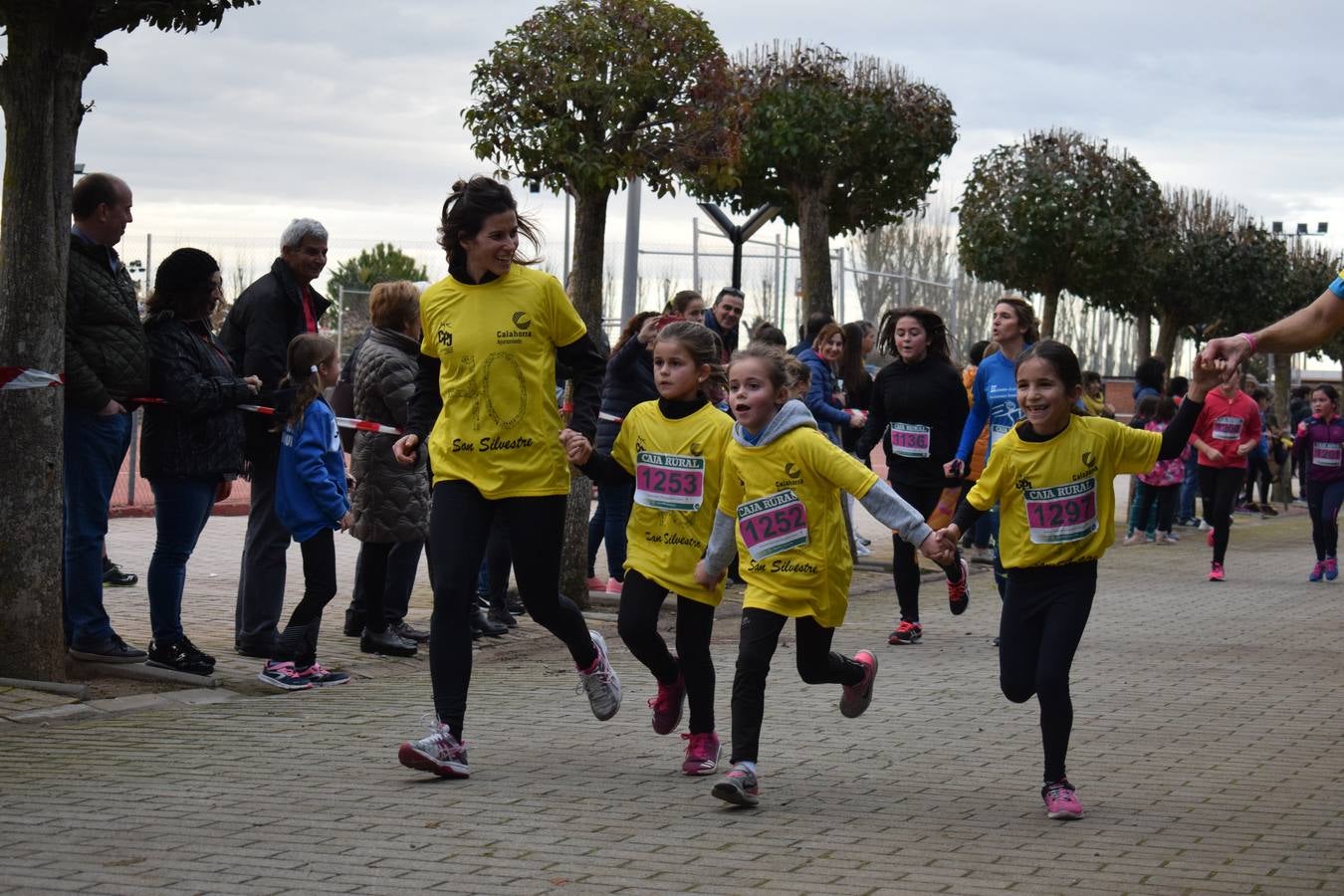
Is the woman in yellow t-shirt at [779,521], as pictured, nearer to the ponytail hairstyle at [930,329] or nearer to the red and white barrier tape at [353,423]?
the red and white barrier tape at [353,423]

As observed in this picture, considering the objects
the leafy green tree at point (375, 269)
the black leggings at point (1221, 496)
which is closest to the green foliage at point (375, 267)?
the leafy green tree at point (375, 269)

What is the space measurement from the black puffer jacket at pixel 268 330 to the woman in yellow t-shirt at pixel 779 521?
3070 millimetres

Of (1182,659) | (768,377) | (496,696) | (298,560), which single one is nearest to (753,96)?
(298,560)

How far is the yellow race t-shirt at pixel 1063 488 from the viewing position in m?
6.27

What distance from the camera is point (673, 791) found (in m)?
6.18

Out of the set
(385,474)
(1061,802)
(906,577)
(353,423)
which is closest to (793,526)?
(1061,802)

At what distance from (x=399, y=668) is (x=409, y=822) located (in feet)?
11.6

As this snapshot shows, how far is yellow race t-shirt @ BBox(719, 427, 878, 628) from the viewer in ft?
20.5

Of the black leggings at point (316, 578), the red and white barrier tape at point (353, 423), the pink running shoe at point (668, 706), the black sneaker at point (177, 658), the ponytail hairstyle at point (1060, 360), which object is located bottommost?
the black sneaker at point (177, 658)

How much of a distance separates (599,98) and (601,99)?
17 mm

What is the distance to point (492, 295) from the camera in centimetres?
655

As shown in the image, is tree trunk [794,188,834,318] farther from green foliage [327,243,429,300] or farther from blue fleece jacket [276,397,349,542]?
green foliage [327,243,429,300]

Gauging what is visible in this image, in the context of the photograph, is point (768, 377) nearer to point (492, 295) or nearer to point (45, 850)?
point (492, 295)

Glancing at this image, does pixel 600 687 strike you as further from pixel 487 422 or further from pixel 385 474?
pixel 385 474
